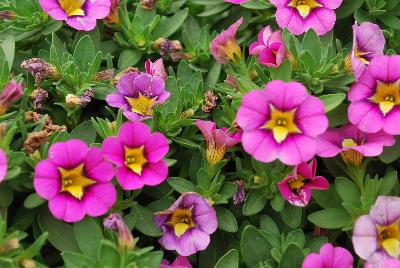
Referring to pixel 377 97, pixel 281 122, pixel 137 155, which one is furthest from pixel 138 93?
pixel 377 97

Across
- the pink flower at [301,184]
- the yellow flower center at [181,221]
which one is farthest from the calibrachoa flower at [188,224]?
the pink flower at [301,184]

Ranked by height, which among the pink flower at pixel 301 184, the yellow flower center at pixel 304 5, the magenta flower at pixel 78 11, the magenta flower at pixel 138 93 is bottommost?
the pink flower at pixel 301 184

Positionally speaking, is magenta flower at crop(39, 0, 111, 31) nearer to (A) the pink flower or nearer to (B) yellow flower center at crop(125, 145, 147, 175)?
(B) yellow flower center at crop(125, 145, 147, 175)

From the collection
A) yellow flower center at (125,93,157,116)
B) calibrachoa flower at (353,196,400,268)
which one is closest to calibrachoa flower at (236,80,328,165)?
calibrachoa flower at (353,196,400,268)

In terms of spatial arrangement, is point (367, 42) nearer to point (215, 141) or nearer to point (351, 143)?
point (351, 143)

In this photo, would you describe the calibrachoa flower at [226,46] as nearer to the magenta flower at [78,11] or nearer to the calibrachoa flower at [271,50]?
the calibrachoa flower at [271,50]
